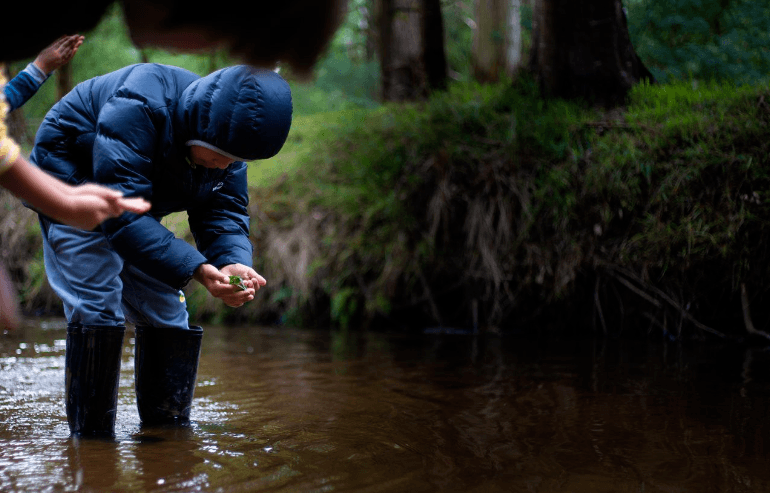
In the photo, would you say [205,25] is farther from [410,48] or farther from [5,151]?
[410,48]

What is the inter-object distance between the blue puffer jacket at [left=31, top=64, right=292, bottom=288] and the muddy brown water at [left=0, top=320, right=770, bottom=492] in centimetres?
66

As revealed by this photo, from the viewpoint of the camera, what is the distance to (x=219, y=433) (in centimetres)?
263

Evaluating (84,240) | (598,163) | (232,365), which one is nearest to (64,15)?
(84,240)

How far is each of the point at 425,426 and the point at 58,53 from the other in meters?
2.04

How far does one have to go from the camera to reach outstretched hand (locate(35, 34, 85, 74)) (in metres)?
2.85

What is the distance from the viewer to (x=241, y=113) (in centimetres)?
240

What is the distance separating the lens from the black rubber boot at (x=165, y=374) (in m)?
2.85

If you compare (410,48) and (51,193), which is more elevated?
(410,48)

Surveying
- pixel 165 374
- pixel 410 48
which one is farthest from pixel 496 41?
pixel 165 374

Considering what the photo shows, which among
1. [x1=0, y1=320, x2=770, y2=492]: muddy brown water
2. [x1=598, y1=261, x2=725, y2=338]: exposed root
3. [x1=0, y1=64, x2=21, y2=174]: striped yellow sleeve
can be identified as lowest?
[x1=0, y1=320, x2=770, y2=492]: muddy brown water

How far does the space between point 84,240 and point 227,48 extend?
1788 millimetres

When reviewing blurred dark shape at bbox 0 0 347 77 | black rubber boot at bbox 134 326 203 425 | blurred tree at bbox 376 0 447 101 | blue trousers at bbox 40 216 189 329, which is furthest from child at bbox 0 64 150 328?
blurred tree at bbox 376 0 447 101

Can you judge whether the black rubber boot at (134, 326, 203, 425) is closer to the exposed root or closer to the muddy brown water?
the muddy brown water

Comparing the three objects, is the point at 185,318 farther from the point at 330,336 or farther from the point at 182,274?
the point at 330,336
